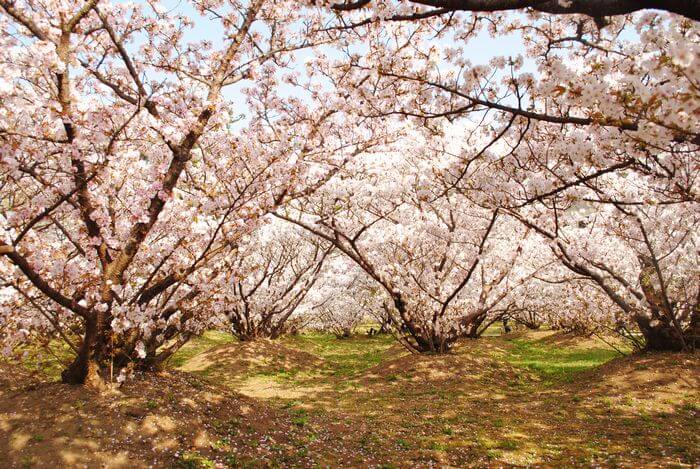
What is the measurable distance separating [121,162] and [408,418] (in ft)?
27.8

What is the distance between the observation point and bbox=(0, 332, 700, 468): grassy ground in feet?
20.7

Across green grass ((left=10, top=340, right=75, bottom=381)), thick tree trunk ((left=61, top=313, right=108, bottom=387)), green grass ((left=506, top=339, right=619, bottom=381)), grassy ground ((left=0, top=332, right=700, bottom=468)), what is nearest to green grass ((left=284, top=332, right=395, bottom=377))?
grassy ground ((left=0, top=332, right=700, bottom=468))

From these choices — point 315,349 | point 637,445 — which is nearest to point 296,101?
point 637,445

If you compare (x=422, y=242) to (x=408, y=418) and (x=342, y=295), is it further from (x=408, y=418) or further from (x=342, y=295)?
(x=342, y=295)

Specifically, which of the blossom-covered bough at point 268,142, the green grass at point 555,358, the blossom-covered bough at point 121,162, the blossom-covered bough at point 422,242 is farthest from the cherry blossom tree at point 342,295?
the blossom-covered bough at point 121,162

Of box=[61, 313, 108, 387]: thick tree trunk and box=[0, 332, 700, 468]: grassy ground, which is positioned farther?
box=[61, 313, 108, 387]: thick tree trunk

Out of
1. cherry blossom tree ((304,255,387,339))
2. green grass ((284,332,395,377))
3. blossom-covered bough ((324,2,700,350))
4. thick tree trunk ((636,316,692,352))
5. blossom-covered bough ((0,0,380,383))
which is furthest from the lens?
cherry blossom tree ((304,255,387,339))

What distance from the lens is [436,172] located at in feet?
32.3

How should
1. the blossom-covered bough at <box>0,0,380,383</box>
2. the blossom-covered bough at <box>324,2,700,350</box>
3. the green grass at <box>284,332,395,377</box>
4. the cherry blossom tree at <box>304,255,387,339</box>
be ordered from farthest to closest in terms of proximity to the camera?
the cherry blossom tree at <box>304,255,387,339</box> < the green grass at <box>284,332,395,377</box> < the blossom-covered bough at <box>0,0,380,383</box> < the blossom-covered bough at <box>324,2,700,350</box>

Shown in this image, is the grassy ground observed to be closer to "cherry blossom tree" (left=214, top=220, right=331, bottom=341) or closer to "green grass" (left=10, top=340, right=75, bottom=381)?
"green grass" (left=10, top=340, right=75, bottom=381)

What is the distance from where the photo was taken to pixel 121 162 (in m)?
8.86

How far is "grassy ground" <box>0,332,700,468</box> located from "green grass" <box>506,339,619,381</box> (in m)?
0.93

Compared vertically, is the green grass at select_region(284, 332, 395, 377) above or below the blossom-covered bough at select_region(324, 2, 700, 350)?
below

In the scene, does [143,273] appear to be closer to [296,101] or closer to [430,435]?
[296,101]
